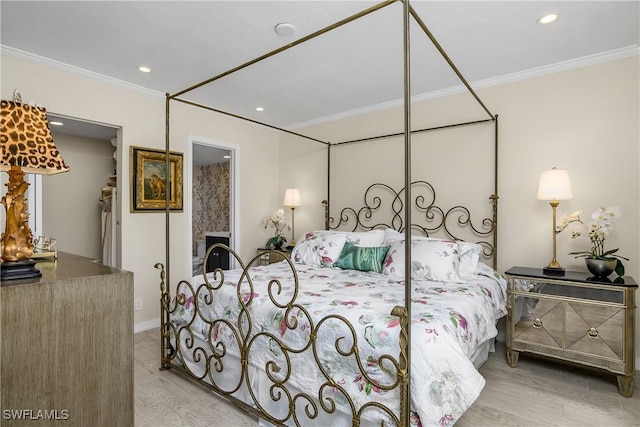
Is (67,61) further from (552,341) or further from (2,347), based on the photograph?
(552,341)

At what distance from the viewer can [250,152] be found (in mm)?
4574

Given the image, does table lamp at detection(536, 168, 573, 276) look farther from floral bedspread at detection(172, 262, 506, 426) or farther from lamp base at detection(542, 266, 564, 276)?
floral bedspread at detection(172, 262, 506, 426)

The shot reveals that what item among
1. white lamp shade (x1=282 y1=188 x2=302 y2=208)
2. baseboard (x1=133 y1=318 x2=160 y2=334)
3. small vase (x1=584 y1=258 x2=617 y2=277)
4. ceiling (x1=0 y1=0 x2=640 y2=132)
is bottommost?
baseboard (x1=133 y1=318 x2=160 y2=334)

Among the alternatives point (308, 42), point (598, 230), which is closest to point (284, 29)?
point (308, 42)

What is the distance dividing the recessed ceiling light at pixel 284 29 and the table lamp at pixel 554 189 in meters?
2.21

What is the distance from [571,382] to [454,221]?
156 centimetres

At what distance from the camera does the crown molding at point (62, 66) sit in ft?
8.58

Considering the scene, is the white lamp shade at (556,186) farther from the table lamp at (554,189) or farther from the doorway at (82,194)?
the doorway at (82,194)

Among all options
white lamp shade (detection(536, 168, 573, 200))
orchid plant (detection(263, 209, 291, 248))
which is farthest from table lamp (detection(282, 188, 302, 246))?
white lamp shade (detection(536, 168, 573, 200))

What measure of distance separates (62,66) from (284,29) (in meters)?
2.01

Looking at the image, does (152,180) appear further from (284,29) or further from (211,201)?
(211,201)

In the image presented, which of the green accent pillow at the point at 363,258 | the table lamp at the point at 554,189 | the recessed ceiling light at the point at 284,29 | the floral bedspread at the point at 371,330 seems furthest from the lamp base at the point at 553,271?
the recessed ceiling light at the point at 284,29

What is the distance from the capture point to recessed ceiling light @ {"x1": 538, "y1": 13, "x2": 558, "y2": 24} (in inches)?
85.9

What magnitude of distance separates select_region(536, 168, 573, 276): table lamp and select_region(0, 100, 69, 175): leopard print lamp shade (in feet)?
10.0
